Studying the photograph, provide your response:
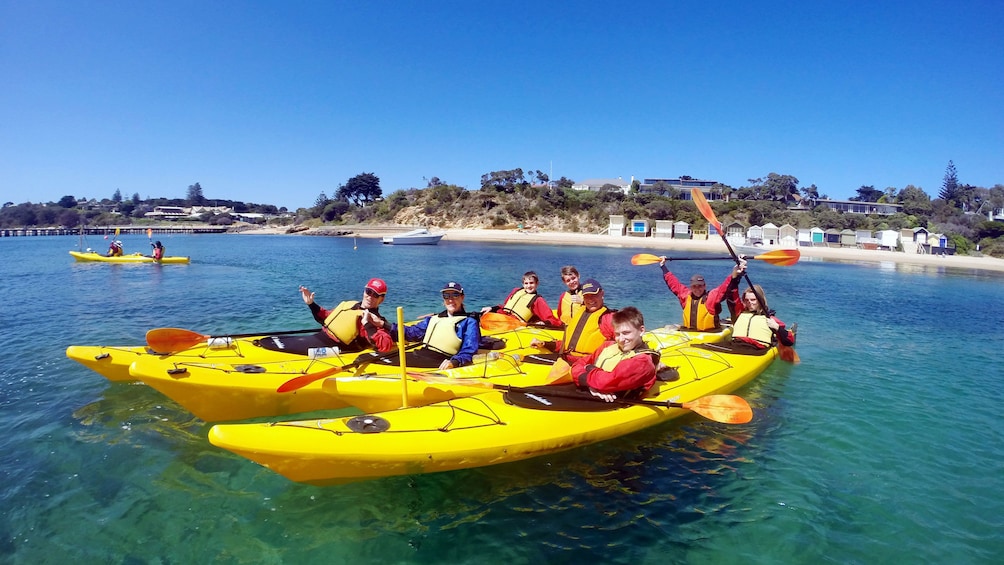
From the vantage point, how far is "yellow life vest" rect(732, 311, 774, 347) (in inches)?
322

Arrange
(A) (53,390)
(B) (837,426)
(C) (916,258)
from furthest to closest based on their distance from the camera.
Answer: (C) (916,258), (A) (53,390), (B) (837,426)

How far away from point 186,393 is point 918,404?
993 cm

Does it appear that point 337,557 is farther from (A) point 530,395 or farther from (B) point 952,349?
(B) point 952,349

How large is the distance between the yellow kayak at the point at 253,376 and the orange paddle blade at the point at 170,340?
12.9 inches

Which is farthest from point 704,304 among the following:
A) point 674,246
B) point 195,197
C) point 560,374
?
point 195,197

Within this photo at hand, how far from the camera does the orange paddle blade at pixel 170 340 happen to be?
6.29 m

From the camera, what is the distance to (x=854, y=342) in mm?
11750

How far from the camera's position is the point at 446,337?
655 cm

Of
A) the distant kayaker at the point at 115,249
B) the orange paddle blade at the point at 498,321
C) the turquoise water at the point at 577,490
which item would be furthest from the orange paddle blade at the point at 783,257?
the distant kayaker at the point at 115,249

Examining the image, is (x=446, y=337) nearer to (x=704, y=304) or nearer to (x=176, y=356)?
(x=176, y=356)

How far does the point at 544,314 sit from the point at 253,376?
4.69 meters

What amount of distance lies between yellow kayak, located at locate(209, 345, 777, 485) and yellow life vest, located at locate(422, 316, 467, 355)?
1189 millimetres

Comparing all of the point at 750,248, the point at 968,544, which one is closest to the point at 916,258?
the point at 750,248

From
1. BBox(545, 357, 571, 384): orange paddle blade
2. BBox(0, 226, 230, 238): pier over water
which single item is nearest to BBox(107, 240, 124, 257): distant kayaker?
BBox(545, 357, 571, 384): orange paddle blade
